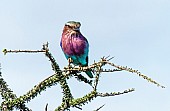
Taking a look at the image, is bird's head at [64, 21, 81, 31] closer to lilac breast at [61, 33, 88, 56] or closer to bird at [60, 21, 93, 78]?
bird at [60, 21, 93, 78]

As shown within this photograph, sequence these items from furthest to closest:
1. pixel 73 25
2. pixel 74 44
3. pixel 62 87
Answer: pixel 74 44, pixel 73 25, pixel 62 87

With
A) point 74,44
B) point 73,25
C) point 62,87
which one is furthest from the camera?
point 74,44

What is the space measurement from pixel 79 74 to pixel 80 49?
1221 mm

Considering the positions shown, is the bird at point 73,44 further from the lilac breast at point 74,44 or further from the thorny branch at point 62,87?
the thorny branch at point 62,87

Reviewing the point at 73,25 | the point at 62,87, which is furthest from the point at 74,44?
the point at 62,87

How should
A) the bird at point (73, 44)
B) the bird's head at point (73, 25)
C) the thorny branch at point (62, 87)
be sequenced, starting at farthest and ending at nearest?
the bird at point (73, 44) → the bird's head at point (73, 25) → the thorny branch at point (62, 87)

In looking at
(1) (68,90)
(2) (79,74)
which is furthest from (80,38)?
(1) (68,90)

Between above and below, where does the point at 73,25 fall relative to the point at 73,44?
above

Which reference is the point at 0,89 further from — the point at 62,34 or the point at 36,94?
the point at 62,34

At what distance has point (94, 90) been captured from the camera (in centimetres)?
335

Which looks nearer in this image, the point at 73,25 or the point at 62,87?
the point at 62,87

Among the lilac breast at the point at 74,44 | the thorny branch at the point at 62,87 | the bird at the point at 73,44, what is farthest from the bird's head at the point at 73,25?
the thorny branch at the point at 62,87

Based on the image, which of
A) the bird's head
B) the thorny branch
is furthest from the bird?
the thorny branch

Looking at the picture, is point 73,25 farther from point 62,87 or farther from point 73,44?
point 62,87
